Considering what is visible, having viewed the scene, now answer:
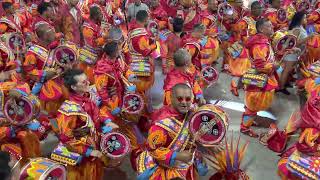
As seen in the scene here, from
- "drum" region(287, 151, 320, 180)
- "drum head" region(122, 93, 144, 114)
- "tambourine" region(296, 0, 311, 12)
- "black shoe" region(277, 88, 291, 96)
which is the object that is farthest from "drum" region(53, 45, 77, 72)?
"tambourine" region(296, 0, 311, 12)

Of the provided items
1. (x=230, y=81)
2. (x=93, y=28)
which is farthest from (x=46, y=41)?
(x=230, y=81)

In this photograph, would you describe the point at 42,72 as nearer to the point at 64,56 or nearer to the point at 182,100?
the point at 64,56

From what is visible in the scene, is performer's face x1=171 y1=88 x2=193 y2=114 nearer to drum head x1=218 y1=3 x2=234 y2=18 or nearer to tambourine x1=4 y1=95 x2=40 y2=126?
tambourine x1=4 y1=95 x2=40 y2=126

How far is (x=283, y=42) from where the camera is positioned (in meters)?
4.88

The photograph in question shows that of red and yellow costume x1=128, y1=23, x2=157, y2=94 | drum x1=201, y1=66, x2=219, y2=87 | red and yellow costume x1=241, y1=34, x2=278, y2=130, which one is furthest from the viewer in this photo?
drum x1=201, y1=66, x2=219, y2=87

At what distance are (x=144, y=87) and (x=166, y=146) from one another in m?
2.39

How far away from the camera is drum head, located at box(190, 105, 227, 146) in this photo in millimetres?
2742

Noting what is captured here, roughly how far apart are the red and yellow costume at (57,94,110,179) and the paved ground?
88cm

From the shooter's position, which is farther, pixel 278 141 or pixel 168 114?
pixel 278 141

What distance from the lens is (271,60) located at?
4785 mm

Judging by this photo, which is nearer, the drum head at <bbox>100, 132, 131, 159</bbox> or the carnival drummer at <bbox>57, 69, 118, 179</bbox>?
the carnival drummer at <bbox>57, 69, 118, 179</bbox>

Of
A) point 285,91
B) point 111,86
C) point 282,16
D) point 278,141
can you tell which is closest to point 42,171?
point 111,86

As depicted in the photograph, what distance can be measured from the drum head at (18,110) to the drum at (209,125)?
1.67 metres

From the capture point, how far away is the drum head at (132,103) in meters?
4.47
